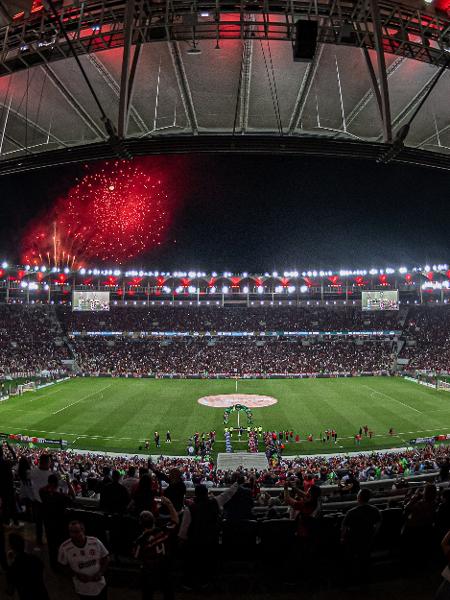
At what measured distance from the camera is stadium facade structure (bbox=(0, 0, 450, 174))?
9227 millimetres

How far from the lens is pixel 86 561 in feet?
16.0

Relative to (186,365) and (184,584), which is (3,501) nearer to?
(184,584)

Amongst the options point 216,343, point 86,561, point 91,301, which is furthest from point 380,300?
point 86,561

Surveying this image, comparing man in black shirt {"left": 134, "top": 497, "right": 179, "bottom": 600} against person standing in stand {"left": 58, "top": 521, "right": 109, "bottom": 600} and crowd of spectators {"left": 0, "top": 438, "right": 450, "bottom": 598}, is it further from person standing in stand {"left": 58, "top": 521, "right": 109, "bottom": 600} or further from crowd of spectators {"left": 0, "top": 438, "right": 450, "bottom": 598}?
person standing in stand {"left": 58, "top": 521, "right": 109, "bottom": 600}

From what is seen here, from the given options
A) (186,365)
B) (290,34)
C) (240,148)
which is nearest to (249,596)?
(240,148)

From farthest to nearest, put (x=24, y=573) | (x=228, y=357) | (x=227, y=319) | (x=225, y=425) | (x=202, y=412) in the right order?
(x=227, y=319) → (x=228, y=357) → (x=202, y=412) → (x=225, y=425) → (x=24, y=573)

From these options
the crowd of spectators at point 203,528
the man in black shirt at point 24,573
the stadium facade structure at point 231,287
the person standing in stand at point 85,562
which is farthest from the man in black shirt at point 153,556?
the stadium facade structure at point 231,287

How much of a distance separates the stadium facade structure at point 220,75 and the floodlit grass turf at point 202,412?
A: 20.7 metres

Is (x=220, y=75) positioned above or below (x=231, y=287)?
above

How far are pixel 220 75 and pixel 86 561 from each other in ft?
36.1

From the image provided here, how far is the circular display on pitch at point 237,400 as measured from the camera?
1636 inches

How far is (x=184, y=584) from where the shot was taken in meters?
5.87

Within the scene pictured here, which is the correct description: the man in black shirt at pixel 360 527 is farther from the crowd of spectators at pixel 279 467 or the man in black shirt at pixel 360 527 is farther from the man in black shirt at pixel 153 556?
the crowd of spectators at pixel 279 467

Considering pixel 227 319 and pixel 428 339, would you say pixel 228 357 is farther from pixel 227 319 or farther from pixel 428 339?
pixel 428 339
